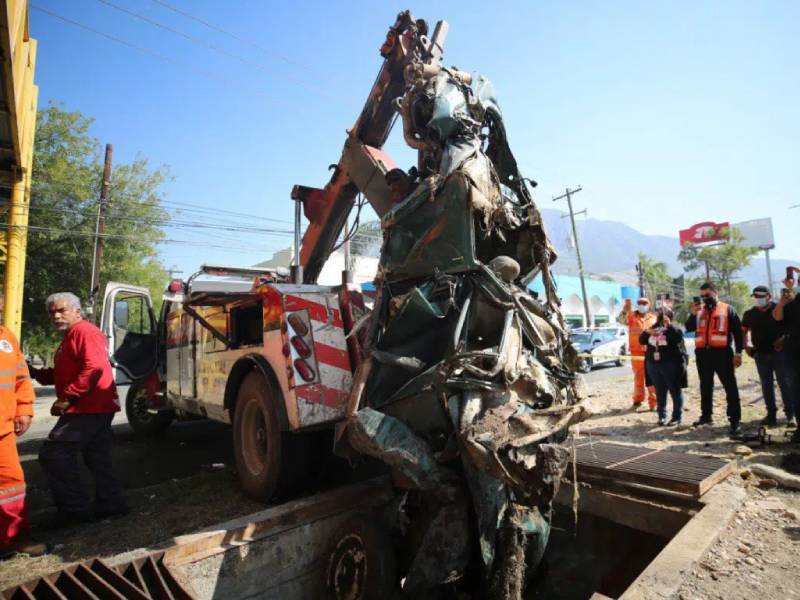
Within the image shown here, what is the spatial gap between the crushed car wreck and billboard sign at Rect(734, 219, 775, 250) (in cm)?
5825

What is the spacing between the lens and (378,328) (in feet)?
10.2

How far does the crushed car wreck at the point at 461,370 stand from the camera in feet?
7.92

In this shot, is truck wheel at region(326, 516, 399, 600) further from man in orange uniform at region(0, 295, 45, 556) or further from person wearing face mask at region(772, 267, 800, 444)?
person wearing face mask at region(772, 267, 800, 444)

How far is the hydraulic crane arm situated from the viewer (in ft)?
14.8

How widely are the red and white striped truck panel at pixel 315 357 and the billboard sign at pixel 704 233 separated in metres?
59.5

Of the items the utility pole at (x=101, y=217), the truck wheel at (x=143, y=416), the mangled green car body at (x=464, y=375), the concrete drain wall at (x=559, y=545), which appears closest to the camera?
the mangled green car body at (x=464, y=375)

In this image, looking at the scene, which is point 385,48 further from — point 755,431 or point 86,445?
point 755,431

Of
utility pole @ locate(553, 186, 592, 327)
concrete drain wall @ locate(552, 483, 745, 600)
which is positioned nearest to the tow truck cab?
concrete drain wall @ locate(552, 483, 745, 600)

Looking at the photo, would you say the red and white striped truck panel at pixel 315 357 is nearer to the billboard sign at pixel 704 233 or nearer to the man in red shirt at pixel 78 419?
the man in red shirt at pixel 78 419

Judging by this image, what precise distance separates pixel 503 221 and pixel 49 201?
20529 mm

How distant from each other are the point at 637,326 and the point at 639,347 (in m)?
0.37

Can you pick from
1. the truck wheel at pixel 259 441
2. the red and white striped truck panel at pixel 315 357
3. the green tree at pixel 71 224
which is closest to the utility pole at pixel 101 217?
the green tree at pixel 71 224

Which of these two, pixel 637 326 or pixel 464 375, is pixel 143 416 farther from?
pixel 637 326

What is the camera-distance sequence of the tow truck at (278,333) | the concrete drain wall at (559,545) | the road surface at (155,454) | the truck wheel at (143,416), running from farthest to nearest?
the truck wheel at (143,416) → the road surface at (155,454) → the tow truck at (278,333) → the concrete drain wall at (559,545)
